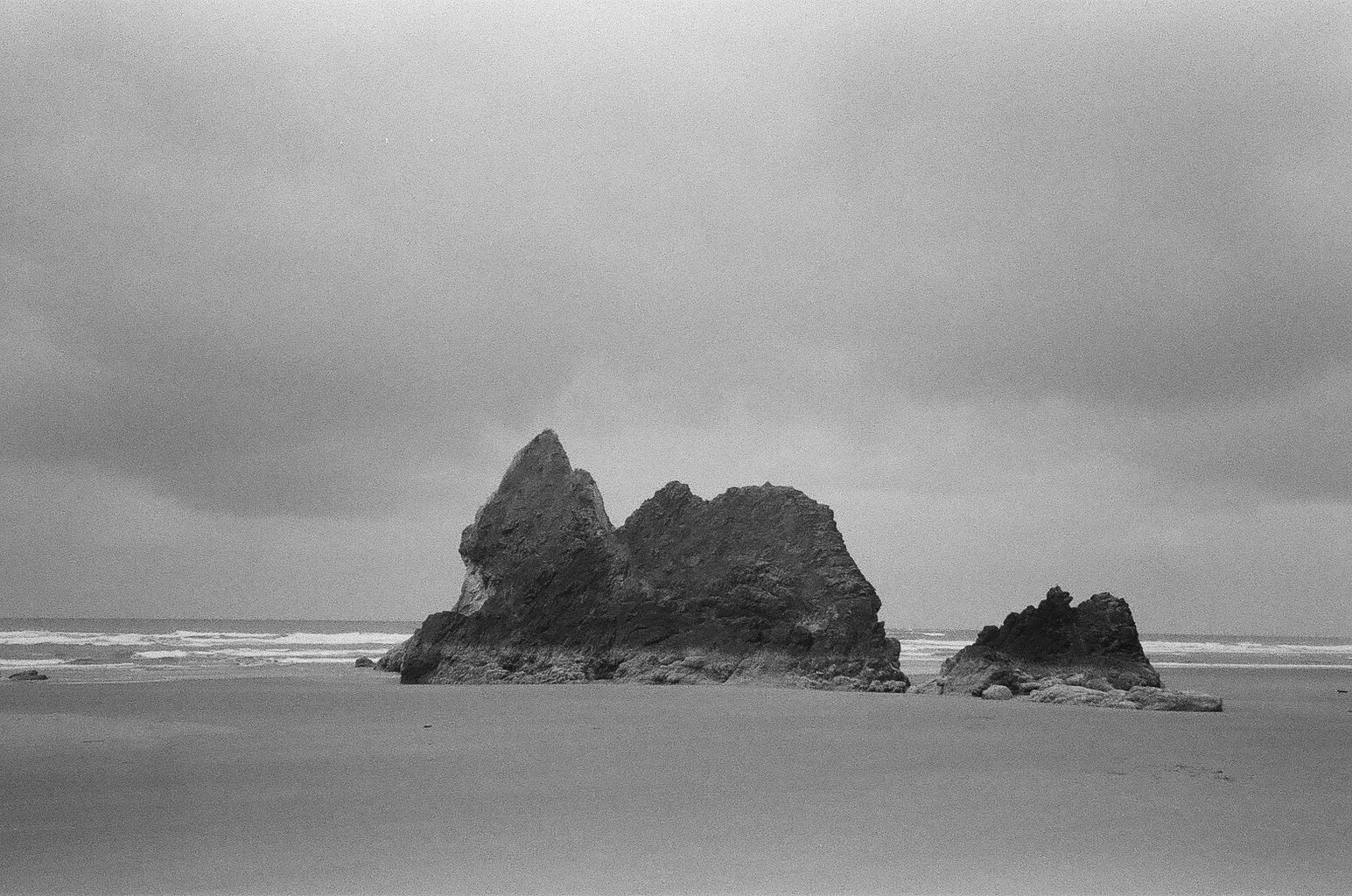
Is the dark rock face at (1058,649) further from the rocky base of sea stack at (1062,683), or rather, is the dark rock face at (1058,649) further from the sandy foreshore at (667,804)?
the sandy foreshore at (667,804)

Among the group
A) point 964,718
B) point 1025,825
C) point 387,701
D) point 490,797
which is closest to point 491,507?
point 387,701

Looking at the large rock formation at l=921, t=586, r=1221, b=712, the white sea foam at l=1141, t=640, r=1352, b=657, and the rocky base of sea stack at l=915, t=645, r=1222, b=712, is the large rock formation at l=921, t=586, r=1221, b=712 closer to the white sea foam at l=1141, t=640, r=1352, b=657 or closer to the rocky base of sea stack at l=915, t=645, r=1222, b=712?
the rocky base of sea stack at l=915, t=645, r=1222, b=712

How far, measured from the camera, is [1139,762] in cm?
1027

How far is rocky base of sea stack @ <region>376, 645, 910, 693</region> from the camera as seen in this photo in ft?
76.5

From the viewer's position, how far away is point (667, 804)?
26.2 feet

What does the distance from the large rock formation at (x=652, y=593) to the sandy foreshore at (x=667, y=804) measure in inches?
379

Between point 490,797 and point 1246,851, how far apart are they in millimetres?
5540

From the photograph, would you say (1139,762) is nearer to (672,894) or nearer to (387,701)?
(672,894)

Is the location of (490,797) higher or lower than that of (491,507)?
lower

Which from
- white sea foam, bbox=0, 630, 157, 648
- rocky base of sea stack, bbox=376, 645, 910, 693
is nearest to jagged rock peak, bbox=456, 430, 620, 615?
rocky base of sea stack, bbox=376, 645, 910, 693

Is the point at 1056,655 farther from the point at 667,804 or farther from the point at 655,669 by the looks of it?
the point at 667,804

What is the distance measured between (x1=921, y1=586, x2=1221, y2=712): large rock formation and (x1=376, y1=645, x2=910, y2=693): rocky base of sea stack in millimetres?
1761

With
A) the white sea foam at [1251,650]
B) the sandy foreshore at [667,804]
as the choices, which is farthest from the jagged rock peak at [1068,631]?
the white sea foam at [1251,650]

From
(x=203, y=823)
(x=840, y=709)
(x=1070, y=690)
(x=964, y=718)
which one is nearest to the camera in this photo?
(x=203, y=823)
